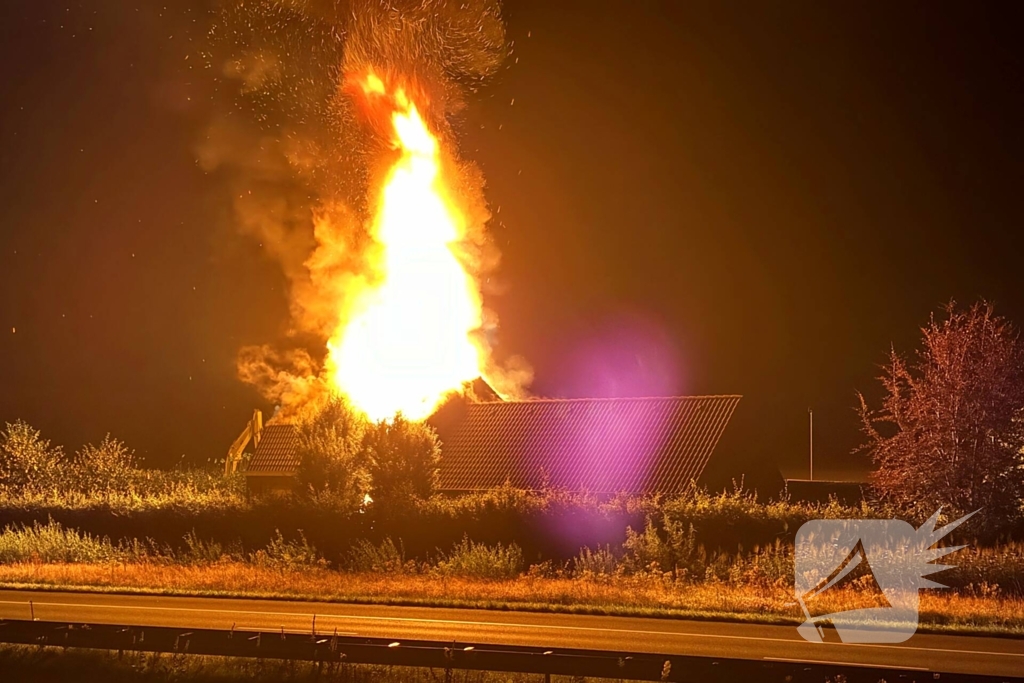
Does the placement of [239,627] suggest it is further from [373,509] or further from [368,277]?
[368,277]

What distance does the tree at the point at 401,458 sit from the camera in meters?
35.2

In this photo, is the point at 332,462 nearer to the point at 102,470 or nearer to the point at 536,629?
the point at 536,629

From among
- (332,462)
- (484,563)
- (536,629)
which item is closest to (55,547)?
(332,462)

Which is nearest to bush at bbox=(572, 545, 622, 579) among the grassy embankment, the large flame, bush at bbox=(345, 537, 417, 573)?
the grassy embankment

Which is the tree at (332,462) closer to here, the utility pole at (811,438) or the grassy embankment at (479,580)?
the grassy embankment at (479,580)

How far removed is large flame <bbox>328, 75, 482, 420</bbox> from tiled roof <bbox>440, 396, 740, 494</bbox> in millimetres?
3338

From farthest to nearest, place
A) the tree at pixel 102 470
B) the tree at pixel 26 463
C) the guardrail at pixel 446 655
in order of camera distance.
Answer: the tree at pixel 102 470, the tree at pixel 26 463, the guardrail at pixel 446 655

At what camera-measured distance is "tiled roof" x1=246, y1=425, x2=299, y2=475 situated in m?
55.1

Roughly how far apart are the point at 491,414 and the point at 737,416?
12.3 m

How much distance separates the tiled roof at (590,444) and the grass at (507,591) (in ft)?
48.5

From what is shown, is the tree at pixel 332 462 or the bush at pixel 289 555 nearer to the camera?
the bush at pixel 289 555

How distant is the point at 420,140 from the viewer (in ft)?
157

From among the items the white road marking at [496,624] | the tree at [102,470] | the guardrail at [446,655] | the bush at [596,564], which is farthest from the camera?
the tree at [102,470]

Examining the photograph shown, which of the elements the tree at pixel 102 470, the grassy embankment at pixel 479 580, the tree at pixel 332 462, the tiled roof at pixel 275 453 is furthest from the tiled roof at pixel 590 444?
the tree at pixel 102 470
